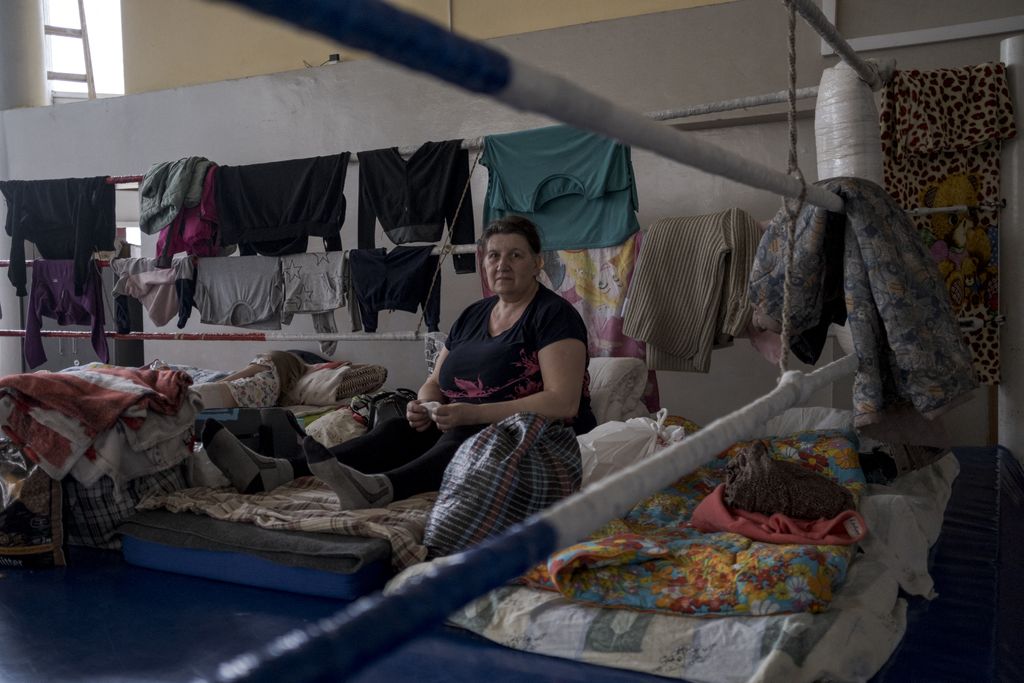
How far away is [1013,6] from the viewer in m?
3.05

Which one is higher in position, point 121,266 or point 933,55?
point 933,55

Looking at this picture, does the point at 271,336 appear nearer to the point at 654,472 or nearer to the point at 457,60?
the point at 654,472

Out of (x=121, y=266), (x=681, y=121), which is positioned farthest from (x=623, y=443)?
(x=121, y=266)

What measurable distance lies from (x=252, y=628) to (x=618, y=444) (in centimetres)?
98

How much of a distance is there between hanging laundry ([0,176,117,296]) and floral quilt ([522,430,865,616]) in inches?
116

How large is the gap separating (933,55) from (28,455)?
3240 millimetres

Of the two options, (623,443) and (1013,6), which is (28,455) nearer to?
(623,443)

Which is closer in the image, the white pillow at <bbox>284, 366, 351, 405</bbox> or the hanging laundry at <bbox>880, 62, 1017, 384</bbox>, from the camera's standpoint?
the hanging laundry at <bbox>880, 62, 1017, 384</bbox>

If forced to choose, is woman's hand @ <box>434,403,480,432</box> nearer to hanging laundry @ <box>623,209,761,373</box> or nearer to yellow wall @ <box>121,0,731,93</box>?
hanging laundry @ <box>623,209,761,373</box>

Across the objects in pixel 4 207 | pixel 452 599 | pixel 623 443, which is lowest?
pixel 623 443

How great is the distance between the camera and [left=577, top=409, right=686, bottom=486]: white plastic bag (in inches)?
81.1

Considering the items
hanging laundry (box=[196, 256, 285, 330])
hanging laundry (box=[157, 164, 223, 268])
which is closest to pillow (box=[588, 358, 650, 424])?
hanging laundry (box=[196, 256, 285, 330])

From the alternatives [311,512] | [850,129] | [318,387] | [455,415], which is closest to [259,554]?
[311,512]

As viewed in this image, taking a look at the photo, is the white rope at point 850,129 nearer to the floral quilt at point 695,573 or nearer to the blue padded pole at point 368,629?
the floral quilt at point 695,573
